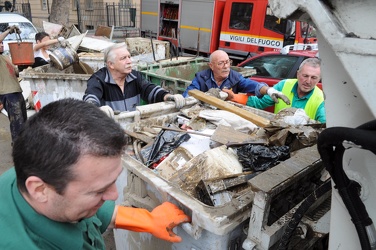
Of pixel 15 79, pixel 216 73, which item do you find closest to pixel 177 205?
pixel 216 73

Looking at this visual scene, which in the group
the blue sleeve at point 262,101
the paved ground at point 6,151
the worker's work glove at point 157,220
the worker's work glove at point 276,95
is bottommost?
the paved ground at point 6,151

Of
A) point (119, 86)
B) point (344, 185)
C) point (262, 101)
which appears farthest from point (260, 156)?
point (119, 86)

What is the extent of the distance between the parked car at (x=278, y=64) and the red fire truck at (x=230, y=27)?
271 centimetres

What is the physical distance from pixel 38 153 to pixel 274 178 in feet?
3.42

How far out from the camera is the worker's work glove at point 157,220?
160 cm

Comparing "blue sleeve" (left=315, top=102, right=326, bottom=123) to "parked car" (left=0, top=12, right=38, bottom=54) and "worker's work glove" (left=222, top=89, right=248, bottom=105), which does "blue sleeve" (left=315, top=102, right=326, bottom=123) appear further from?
"parked car" (left=0, top=12, right=38, bottom=54)

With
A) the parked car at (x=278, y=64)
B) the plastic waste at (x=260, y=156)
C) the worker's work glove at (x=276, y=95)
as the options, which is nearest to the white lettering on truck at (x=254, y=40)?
the parked car at (x=278, y=64)

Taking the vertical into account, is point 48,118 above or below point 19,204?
above

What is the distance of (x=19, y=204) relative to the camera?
1.04m

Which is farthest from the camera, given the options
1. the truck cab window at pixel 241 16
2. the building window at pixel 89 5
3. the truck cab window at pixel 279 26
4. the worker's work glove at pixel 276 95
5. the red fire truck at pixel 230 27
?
the building window at pixel 89 5

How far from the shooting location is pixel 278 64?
5531 mm

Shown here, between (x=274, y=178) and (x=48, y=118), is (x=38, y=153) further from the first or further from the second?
(x=274, y=178)

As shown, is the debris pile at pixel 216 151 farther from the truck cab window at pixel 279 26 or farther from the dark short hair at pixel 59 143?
the truck cab window at pixel 279 26

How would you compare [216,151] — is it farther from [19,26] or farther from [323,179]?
[19,26]
